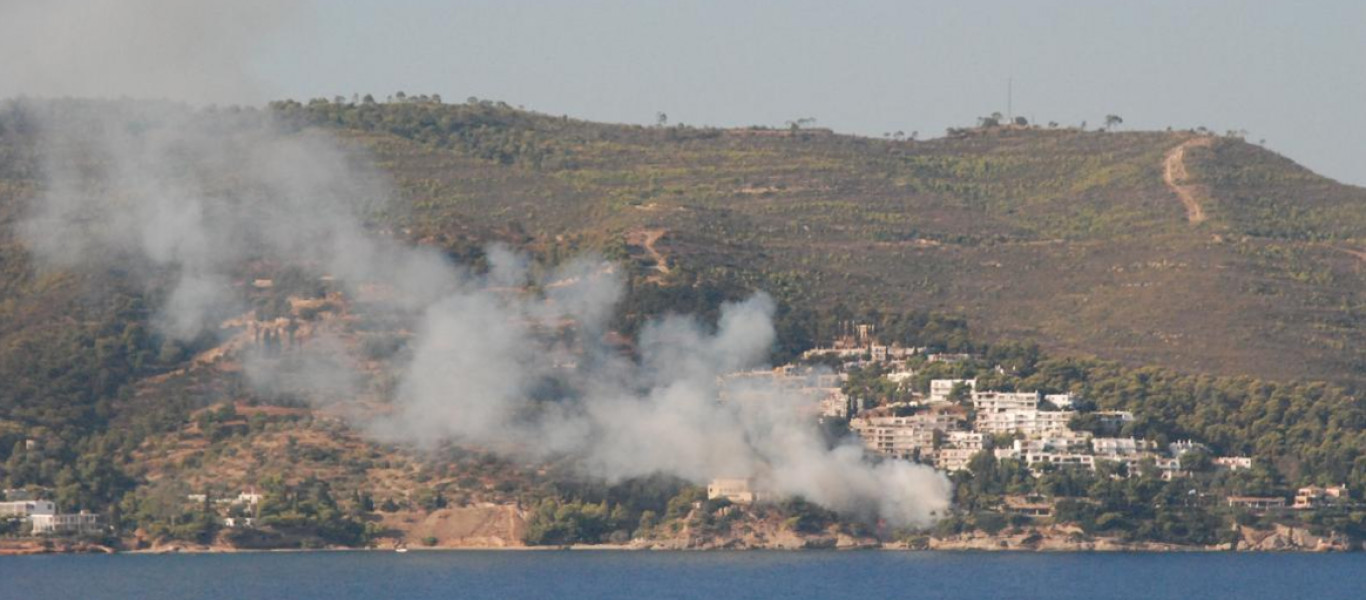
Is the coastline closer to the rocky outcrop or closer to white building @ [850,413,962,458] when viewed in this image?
the rocky outcrop

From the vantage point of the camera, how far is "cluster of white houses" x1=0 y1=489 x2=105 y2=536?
140750mm

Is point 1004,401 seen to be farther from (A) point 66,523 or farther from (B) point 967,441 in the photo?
(A) point 66,523

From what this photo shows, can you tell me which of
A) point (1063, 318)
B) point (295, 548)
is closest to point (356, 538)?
point (295, 548)

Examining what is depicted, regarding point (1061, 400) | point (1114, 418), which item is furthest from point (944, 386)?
point (1114, 418)

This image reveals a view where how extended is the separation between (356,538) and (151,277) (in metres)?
36.1

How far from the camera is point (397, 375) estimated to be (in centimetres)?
15488

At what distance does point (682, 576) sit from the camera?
5000 inches

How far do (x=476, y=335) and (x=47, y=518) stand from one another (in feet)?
88.2

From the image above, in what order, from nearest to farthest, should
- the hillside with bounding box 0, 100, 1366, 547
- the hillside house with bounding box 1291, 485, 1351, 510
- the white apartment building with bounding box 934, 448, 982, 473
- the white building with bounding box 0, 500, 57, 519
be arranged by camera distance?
the white building with bounding box 0, 500, 57, 519
the hillside with bounding box 0, 100, 1366, 547
the hillside house with bounding box 1291, 485, 1351, 510
the white apartment building with bounding box 934, 448, 982, 473

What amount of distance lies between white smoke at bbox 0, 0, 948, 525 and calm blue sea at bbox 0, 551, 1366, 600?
17.2 feet

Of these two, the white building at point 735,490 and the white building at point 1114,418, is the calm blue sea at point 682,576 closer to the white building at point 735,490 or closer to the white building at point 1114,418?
the white building at point 735,490

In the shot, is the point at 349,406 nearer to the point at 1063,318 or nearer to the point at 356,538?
the point at 356,538

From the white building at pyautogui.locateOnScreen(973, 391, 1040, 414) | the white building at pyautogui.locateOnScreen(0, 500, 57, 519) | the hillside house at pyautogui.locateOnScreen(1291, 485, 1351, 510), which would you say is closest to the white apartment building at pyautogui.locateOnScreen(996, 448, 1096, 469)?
the white building at pyautogui.locateOnScreen(973, 391, 1040, 414)

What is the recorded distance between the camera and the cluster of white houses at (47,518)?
462 feet
